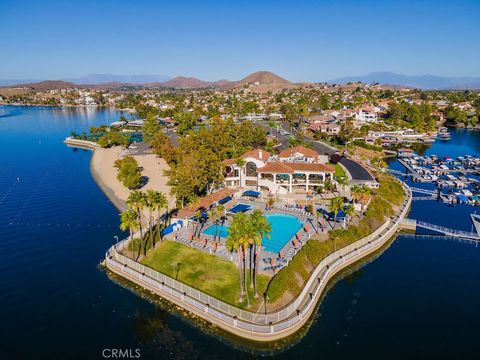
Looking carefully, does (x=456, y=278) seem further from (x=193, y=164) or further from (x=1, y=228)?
(x=1, y=228)

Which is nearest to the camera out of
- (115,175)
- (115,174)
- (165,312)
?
(165,312)

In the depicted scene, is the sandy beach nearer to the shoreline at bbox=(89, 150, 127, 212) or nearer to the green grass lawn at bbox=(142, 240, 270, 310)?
the shoreline at bbox=(89, 150, 127, 212)

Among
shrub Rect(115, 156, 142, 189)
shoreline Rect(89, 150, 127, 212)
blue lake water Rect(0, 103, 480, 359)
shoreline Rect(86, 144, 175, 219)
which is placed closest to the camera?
blue lake water Rect(0, 103, 480, 359)

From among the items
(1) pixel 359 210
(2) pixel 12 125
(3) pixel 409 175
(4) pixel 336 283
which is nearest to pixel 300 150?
(1) pixel 359 210

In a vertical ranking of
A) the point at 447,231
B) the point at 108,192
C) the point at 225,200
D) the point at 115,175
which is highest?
the point at 225,200

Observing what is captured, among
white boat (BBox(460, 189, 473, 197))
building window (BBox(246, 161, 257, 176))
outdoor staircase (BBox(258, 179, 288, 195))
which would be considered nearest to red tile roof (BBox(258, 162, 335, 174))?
outdoor staircase (BBox(258, 179, 288, 195))

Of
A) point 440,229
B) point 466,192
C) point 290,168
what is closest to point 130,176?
point 290,168

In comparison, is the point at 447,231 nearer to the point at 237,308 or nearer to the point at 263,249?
the point at 263,249
